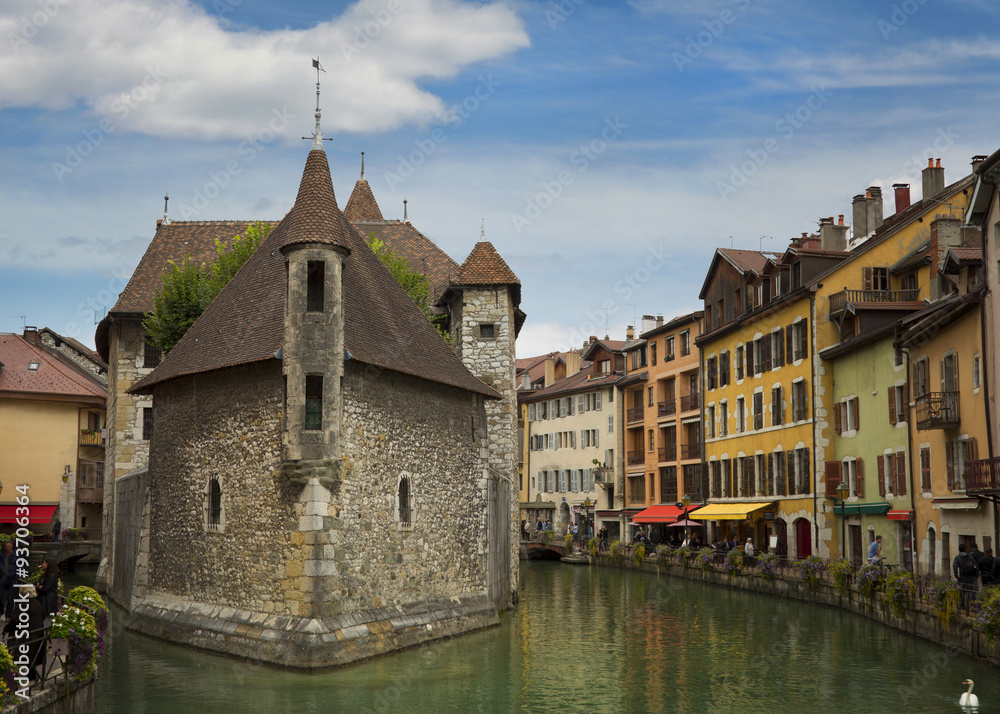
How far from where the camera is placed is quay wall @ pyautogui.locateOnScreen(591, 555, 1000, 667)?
20047 millimetres

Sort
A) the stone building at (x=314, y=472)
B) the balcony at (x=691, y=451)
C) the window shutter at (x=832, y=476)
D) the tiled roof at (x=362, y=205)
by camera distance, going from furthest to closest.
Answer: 1. the balcony at (x=691, y=451)
2. the tiled roof at (x=362, y=205)
3. the window shutter at (x=832, y=476)
4. the stone building at (x=314, y=472)

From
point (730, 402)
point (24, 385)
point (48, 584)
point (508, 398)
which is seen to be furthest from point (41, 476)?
point (48, 584)

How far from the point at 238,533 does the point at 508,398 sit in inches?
448

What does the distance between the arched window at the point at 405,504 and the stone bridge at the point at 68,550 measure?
26.9 meters

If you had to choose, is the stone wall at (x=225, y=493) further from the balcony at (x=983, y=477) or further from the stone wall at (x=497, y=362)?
the balcony at (x=983, y=477)

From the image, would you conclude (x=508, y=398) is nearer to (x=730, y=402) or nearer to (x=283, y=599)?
(x=283, y=599)

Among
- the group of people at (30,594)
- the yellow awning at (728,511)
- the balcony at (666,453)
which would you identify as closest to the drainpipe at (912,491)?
the yellow awning at (728,511)

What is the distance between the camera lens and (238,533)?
21.1 m

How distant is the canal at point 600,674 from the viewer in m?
16.7

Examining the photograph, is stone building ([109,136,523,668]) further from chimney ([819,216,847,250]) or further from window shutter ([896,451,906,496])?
chimney ([819,216,847,250])

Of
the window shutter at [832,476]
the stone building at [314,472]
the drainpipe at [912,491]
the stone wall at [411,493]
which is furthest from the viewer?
the window shutter at [832,476]

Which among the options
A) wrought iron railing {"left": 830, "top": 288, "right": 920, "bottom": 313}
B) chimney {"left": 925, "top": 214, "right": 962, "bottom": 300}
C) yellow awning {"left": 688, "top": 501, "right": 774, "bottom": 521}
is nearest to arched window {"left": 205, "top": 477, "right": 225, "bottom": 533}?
chimney {"left": 925, "top": 214, "right": 962, "bottom": 300}

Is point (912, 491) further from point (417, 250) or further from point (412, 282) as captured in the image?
point (417, 250)

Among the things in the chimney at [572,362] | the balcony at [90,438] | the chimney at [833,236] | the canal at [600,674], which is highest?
the chimney at [833,236]
